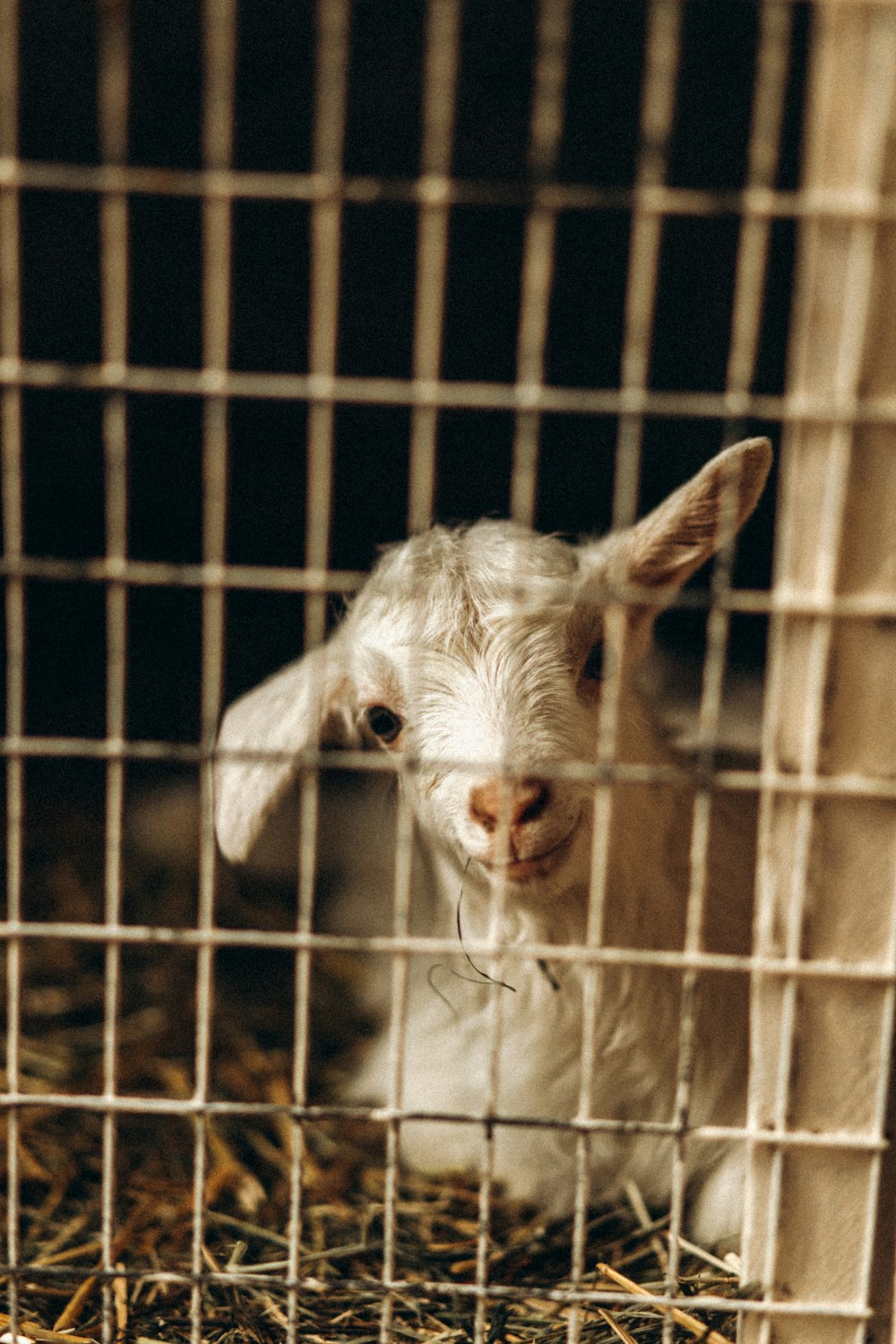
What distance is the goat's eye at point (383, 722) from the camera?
7.12ft

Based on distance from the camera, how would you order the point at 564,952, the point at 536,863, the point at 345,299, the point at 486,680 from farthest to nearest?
1. the point at 345,299
2. the point at 486,680
3. the point at 536,863
4. the point at 564,952

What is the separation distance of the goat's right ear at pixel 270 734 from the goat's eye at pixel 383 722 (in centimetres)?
10

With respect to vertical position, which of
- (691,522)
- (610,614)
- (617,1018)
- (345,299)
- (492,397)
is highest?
(345,299)

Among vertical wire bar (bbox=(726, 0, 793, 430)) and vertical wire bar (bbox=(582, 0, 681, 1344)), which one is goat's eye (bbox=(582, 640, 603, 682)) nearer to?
vertical wire bar (bbox=(582, 0, 681, 1344))

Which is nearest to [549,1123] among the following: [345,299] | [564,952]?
[564,952]

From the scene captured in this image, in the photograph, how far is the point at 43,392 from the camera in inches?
187

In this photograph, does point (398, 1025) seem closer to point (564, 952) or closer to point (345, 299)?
point (564, 952)

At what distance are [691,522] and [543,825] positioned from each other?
0.62 metres

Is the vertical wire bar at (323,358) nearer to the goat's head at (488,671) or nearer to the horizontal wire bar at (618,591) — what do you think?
the horizontal wire bar at (618,591)

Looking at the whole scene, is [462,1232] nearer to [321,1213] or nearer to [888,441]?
[321,1213]

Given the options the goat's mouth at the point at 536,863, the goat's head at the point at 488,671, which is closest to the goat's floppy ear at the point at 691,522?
the goat's head at the point at 488,671

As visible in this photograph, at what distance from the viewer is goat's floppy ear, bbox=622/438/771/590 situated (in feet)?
5.99

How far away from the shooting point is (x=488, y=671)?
1951 millimetres

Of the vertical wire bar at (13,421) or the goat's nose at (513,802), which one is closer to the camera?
the vertical wire bar at (13,421)
